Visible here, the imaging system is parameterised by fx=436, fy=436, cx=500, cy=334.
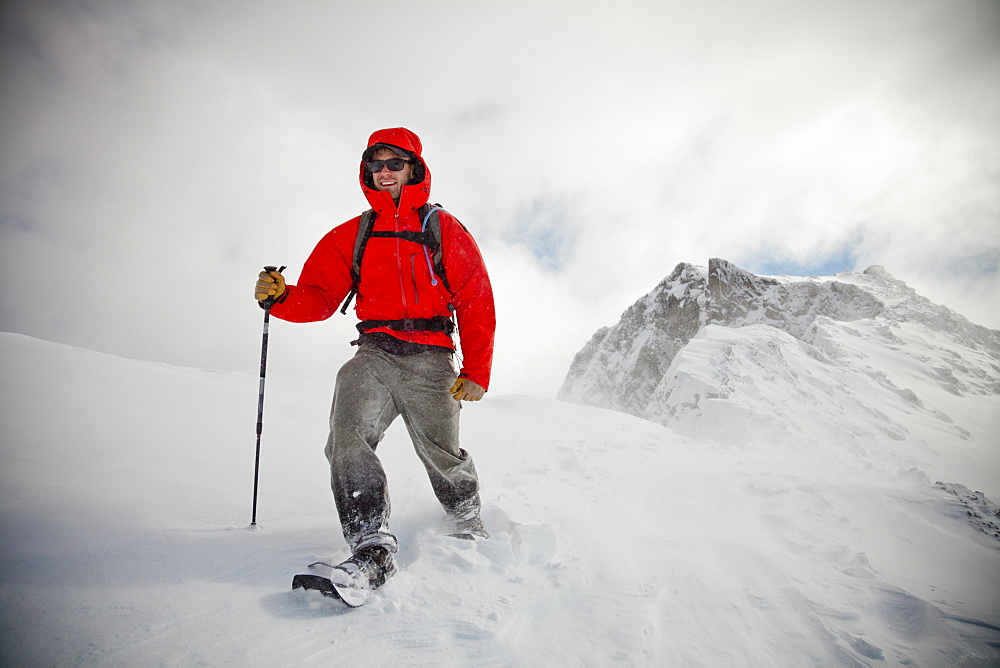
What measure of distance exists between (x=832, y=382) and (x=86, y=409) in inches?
1045

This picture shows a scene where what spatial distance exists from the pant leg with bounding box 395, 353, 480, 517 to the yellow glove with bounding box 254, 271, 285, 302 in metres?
0.93

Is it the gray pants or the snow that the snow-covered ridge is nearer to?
the snow

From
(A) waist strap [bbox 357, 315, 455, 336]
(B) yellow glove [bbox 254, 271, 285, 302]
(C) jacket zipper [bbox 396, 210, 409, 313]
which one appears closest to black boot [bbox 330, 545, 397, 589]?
(A) waist strap [bbox 357, 315, 455, 336]

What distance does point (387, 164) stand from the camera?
2.98 metres

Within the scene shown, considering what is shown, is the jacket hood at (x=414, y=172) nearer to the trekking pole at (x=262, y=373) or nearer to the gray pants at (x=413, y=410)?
the trekking pole at (x=262, y=373)

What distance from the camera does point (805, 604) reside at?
2.07 meters

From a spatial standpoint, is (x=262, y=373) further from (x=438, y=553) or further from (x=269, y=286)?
(x=438, y=553)

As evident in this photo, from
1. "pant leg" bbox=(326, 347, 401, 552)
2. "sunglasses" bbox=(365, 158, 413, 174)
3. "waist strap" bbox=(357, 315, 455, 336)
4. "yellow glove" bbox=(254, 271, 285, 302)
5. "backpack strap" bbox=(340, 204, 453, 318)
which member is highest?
"sunglasses" bbox=(365, 158, 413, 174)

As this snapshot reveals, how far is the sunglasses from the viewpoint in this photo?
2969 millimetres

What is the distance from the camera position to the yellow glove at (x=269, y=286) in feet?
9.11

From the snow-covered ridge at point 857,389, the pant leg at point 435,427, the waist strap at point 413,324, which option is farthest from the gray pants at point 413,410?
the snow-covered ridge at point 857,389

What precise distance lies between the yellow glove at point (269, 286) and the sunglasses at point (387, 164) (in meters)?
0.95

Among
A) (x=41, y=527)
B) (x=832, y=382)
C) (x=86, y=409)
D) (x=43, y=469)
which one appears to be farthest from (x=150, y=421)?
(x=832, y=382)

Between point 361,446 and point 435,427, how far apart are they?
1.60ft
